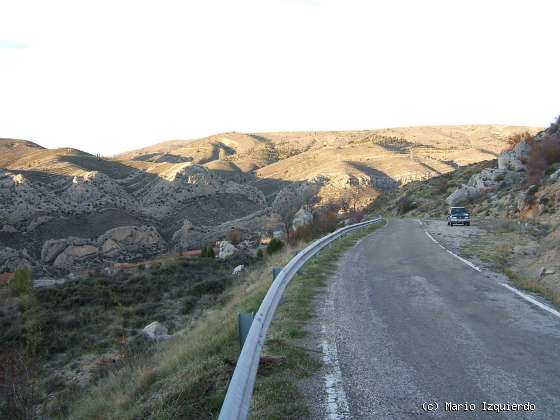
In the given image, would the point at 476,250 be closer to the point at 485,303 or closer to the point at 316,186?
the point at 485,303

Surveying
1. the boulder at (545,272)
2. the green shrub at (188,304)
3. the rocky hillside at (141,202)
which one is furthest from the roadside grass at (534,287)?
the rocky hillside at (141,202)

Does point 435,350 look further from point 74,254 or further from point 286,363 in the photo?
point 74,254

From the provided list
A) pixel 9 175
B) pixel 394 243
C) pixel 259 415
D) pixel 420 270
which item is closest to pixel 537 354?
pixel 259 415

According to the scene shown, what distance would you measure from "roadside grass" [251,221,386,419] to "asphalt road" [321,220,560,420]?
0.30 meters

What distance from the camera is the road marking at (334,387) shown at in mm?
4207

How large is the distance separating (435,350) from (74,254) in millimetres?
56206

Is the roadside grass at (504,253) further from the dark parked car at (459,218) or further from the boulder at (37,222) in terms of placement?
the boulder at (37,222)

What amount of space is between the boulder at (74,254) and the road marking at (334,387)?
5313 centimetres

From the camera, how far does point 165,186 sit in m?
88.0

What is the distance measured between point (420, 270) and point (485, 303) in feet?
13.6

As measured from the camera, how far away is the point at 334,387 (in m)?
4.81

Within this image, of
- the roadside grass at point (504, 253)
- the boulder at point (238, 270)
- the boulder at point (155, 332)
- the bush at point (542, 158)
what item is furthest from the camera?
the bush at point (542, 158)

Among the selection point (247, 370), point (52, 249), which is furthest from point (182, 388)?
point (52, 249)

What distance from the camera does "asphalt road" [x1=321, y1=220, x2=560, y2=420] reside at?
436 centimetres
